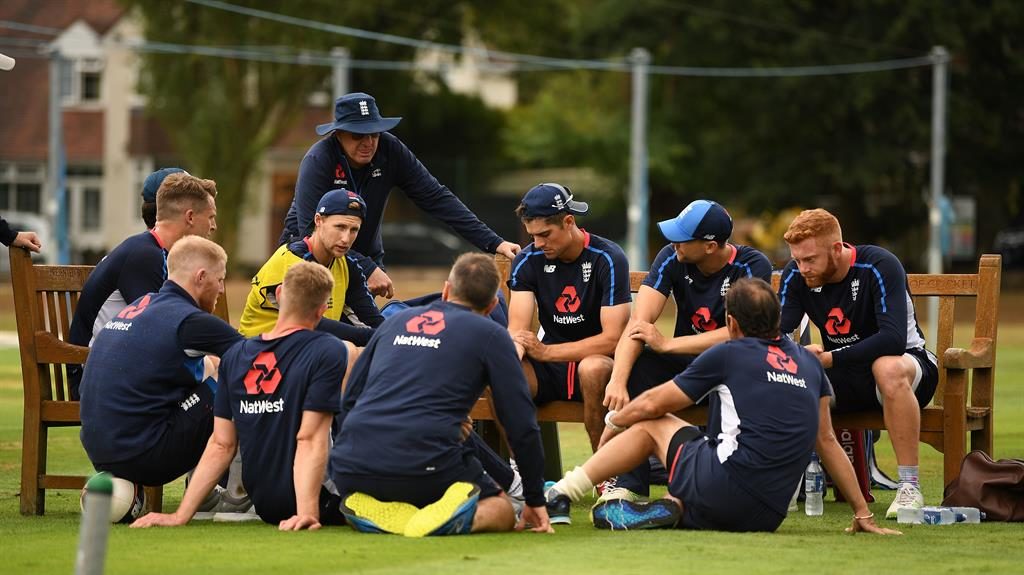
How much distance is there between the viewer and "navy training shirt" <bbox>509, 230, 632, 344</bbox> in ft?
28.8

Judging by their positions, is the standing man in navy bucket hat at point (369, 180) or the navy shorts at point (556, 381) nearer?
the navy shorts at point (556, 381)

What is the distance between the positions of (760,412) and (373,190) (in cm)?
315

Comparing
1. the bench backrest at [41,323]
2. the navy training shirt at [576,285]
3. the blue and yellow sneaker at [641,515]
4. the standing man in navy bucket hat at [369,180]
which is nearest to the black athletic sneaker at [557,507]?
the blue and yellow sneaker at [641,515]

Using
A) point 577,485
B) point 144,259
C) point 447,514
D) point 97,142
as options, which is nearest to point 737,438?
point 577,485

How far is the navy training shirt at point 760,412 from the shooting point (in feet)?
23.5

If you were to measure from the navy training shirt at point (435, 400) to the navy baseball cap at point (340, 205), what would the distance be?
1385mm

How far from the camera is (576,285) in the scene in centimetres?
884

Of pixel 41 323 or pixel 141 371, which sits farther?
pixel 41 323

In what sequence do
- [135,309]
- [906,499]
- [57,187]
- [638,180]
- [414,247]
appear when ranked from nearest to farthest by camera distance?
[135,309] < [906,499] < [57,187] < [638,180] < [414,247]

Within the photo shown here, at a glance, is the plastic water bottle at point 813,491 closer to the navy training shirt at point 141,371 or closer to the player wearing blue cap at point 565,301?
the player wearing blue cap at point 565,301

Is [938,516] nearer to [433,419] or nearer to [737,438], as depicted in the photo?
[737,438]

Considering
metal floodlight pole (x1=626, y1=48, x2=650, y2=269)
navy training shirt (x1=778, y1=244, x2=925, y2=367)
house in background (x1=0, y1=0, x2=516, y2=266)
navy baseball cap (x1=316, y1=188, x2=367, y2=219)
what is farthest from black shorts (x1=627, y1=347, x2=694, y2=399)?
house in background (x1=0, y1=0, x2=516, y2=266)

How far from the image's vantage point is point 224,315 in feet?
28.5

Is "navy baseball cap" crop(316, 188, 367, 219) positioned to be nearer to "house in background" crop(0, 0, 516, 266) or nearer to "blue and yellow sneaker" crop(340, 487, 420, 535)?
"blue and yellow sneaker" crop(340, 487, 420, 535)
